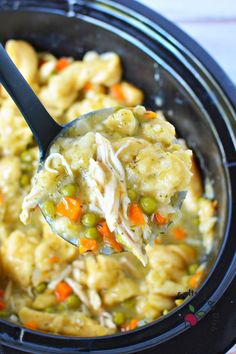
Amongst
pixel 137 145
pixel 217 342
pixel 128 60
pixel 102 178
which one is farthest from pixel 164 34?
pixel 217 342

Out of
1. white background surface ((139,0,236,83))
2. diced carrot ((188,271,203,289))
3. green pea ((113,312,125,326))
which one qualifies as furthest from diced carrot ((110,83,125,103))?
green pea ((113,312,125,326))

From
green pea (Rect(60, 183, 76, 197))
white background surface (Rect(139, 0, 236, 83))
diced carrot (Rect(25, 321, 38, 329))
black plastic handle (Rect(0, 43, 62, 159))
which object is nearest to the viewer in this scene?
green pea (Rect(60, 183, 76, 197))

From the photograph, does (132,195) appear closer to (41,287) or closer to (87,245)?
(87,245)

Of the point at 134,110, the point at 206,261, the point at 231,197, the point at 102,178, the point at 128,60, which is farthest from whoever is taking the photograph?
the point at 128,60

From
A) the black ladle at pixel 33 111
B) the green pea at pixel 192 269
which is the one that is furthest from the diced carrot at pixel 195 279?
the black ladle at pixel 33 111

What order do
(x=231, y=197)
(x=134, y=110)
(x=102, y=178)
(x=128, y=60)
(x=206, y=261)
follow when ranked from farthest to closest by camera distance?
1. (x=128, y=60)
2. (x=206, y=261)
3. (x=231, y=197)
4. (x=134, y=110)
5. (x=102, y=178)

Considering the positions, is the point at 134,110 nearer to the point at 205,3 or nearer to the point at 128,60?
the point at 128,60

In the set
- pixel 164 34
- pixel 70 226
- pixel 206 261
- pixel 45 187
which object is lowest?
pixel 206 261

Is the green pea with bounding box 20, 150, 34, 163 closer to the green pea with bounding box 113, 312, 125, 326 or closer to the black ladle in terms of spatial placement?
the black ladle
